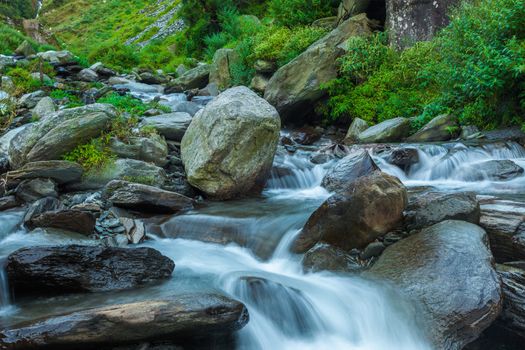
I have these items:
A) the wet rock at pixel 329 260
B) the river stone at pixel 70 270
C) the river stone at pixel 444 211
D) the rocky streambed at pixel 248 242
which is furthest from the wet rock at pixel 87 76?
the river stone at pixel 444 211

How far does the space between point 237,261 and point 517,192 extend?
4388 millimetres

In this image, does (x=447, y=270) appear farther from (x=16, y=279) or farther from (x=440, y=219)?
(x=16, y=279)

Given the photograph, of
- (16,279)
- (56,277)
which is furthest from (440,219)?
(16,279)

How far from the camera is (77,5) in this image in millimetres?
56656

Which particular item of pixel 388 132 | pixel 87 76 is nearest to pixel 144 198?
pixel 388 132

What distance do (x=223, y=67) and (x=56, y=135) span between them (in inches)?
417

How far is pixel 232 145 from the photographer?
23.8 feet

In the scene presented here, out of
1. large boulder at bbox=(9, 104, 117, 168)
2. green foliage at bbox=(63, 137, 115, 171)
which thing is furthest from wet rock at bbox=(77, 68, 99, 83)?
green foliage at bbox=(63, 137, 115, 171)

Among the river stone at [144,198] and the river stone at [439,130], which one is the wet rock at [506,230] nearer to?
the river stone at [144,198]

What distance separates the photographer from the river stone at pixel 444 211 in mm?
4945

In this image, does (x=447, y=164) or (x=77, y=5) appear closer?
(x=447, y=164)

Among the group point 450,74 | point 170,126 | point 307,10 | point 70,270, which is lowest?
point 70,270

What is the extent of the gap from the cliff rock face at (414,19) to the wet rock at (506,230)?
30.4 feet

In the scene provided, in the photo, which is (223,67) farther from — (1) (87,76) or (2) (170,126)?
(2) (170,126)
